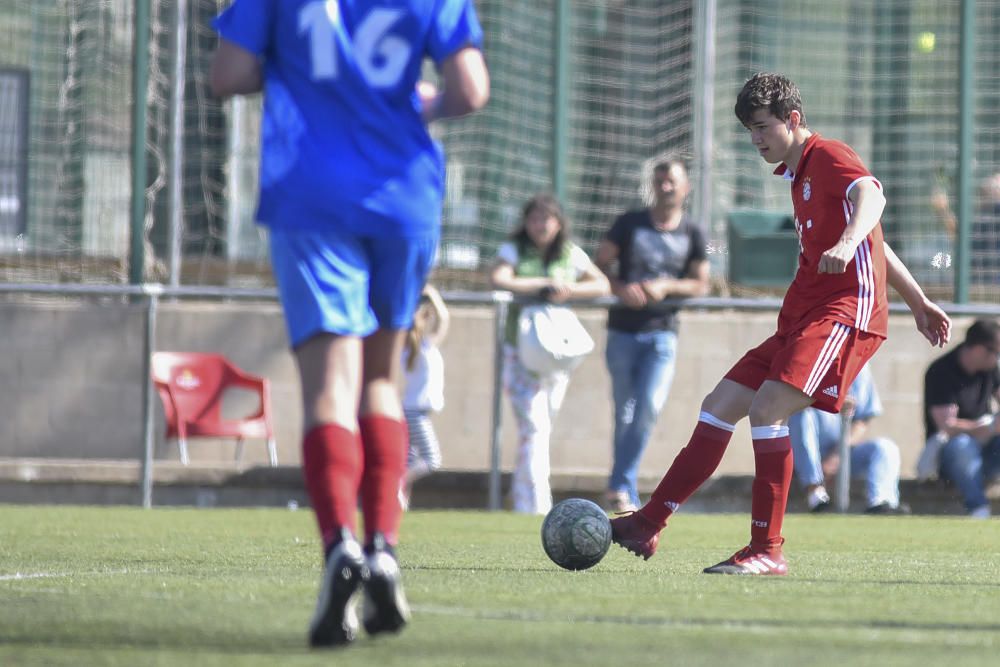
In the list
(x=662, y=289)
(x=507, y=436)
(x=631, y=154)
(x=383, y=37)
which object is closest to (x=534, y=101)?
(x=631, y=154)

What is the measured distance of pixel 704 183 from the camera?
14641mm

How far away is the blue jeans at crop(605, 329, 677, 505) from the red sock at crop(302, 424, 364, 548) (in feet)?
21.4

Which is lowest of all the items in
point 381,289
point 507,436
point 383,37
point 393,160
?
point 507,436

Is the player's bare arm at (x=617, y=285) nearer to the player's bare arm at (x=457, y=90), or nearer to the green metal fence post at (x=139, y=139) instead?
the green metal fence post at (x=139, y=139)

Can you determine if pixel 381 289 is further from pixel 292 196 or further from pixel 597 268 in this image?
pixel 597 268

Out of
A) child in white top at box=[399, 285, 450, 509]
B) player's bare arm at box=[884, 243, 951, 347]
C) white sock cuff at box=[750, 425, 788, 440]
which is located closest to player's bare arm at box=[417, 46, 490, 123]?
white sock cuff at box=[750, 425, 788, 440]

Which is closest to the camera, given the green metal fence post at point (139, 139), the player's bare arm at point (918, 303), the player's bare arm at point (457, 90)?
the player's bare arm at point (457, 90)

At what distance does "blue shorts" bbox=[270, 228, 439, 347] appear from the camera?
15.0ft

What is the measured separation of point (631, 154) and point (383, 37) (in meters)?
10.6

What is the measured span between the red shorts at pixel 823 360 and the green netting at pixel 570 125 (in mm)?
7286

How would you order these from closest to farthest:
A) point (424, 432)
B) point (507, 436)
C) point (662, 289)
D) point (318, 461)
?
point (318, 461) < point (662, 289) < point (424, 432) < point (507, 436)

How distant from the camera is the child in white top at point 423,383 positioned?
11930 millimetres

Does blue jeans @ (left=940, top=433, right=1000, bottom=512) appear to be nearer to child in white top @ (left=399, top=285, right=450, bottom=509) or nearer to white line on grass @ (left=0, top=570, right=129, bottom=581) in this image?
child in white top @ (left=399, top=285, right=450, bottom=509)

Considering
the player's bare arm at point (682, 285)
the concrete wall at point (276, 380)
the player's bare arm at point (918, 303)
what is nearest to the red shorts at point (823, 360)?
the player's bare arm at point (918, 303)
